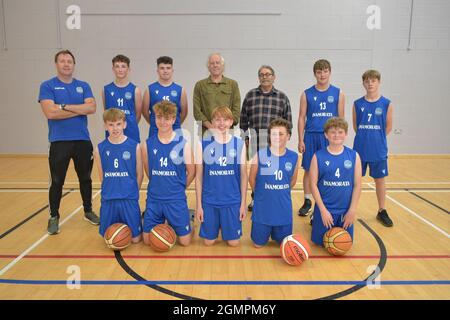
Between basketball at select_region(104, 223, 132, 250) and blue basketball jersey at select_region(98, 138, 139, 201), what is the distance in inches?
11.3

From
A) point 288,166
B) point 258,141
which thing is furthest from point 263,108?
point 288,166

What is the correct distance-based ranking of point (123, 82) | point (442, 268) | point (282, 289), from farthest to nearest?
1. point (123, 82)
2. point (442, 268)
3. point (282, 289)

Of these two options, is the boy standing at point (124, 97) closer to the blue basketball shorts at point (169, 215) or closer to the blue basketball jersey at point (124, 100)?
the blue basketball jersey at point (124, 100)

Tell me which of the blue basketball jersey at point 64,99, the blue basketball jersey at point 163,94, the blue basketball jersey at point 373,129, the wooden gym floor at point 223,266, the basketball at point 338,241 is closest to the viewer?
the wooden gym floor at point 223,266

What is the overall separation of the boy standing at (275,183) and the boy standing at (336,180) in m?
0.27

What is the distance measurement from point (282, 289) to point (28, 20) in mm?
8131

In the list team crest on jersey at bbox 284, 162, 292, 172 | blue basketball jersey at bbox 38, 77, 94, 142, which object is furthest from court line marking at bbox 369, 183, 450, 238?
blue basketball jersey at bbox 38, 77, 94, 142

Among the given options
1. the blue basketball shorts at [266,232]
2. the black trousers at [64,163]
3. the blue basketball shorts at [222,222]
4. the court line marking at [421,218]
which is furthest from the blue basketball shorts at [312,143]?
the black trousers at [64,163]

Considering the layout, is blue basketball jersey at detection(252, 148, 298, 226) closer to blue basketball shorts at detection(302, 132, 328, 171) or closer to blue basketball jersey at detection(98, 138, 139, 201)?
blue basketball shorts at detection(302, 132, 328, 171)

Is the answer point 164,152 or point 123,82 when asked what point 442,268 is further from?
point 123,82

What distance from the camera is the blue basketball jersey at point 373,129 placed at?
451cm

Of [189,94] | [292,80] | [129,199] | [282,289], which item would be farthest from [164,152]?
[292,80]

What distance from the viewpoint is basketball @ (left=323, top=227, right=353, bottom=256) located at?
3639mm

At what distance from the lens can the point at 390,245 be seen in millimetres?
3994
